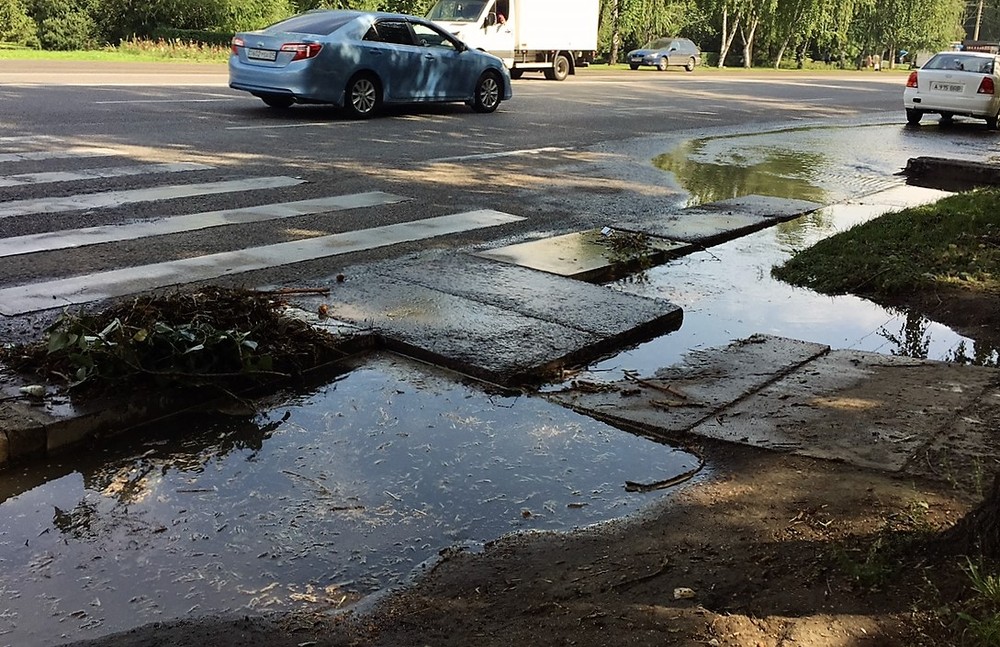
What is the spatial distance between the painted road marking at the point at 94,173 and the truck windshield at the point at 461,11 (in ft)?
61.3

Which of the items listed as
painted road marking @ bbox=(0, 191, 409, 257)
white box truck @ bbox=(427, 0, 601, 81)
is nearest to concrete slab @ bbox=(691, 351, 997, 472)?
painted road marking @ bbox=(0, 191, 409, 257)

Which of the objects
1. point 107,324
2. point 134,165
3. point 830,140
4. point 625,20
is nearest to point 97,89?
point 134,165

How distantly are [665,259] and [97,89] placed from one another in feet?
42.6

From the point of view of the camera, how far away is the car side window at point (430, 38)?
15656 mm

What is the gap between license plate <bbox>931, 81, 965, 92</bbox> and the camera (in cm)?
1980

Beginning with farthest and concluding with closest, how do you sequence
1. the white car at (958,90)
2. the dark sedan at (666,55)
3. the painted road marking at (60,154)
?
1. the dark sedan at (666,55)
2. the white car at (958,90)
3. the painted road marking at (60,154)

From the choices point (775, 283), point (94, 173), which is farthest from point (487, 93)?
point (775, 283)

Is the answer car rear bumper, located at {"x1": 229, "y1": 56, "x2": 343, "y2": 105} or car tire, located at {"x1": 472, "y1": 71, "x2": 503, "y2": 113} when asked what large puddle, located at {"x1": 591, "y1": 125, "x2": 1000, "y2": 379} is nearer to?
car tire, located at {"x1": 472, "y1": 71, "x2": 503, "y2": 113}

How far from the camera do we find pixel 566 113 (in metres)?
17.8

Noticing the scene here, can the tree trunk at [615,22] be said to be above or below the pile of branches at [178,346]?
above

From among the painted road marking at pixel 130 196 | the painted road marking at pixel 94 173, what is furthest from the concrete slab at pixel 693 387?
the painted road marking at pixel 94 173

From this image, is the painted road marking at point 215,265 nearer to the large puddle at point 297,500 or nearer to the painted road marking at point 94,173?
the large puddle at point 297,500

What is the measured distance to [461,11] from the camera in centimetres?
2714

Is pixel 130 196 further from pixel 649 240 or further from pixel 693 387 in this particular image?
pixel 693 387
